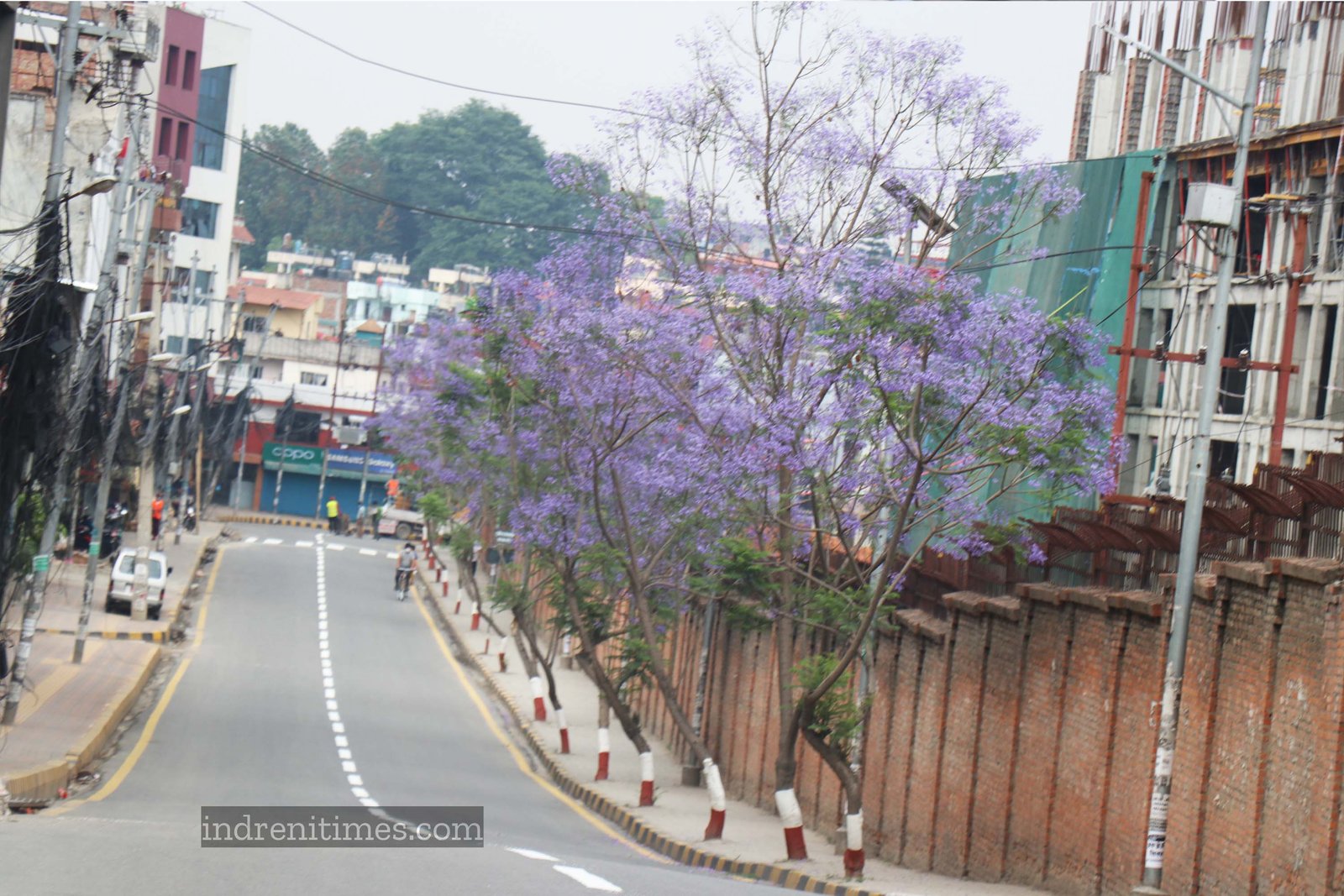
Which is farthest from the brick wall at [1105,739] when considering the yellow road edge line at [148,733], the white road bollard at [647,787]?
the yellow road edge line at [148,733]

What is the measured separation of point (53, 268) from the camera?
19953 mm

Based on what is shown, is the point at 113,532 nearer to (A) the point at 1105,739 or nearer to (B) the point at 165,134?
(B) the point at 165,134

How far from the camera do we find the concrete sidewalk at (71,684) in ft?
72.0

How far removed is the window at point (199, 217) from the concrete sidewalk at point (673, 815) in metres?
41.7

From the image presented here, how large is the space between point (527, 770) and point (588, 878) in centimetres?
1923

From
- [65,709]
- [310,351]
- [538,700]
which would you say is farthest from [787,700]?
[310,351]

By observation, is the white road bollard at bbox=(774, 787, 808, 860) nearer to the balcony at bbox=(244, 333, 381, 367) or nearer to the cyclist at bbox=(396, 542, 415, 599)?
the cyclist at bbox=(396, 542, 415, 599)

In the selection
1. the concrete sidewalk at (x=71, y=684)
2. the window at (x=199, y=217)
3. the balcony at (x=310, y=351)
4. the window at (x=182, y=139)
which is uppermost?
the window at (x=182, y=139)

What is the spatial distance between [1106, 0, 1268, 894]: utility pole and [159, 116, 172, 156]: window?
6622 cm

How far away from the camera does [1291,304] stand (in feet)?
82.6

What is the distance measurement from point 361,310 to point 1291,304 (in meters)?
96.5

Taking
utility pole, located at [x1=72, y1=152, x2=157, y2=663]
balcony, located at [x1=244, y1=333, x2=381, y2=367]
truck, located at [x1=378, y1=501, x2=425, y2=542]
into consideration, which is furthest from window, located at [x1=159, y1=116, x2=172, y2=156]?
utility pole, located at [x1=72, y1=152, x2=157, y2=663]

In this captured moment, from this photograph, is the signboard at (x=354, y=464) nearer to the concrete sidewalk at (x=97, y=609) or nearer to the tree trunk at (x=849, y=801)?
the concrete sidewalk at (x=97, y=609)

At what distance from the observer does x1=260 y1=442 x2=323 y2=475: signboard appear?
8550 cm
